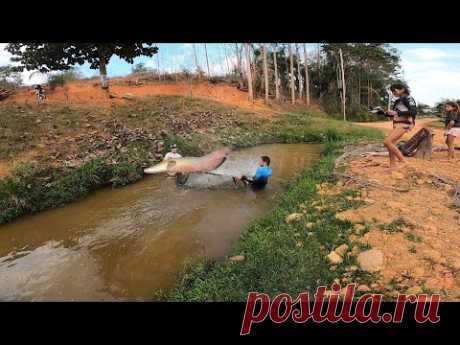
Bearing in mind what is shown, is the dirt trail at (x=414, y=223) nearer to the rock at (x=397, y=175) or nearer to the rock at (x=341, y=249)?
the rock at (x=397, y=175)

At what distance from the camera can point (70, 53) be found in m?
15.6

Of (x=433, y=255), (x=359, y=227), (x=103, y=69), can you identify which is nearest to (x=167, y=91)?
(x=103, y=69)

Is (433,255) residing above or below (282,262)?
above

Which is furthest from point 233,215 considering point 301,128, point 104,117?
Result: point 301,128

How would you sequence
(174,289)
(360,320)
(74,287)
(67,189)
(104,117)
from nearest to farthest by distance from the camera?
1. (360,320)
2. (174,289)
3. (74,287)
4. (67,189)
5. (104,117)

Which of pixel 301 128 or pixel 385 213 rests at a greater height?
pixel 385 213

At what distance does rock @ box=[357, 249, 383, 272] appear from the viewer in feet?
12.0

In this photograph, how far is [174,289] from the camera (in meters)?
4.41

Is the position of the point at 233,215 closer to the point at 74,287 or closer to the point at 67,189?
the point at 74,287

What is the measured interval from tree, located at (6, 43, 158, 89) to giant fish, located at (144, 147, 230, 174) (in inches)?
436

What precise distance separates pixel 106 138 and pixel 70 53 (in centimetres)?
709

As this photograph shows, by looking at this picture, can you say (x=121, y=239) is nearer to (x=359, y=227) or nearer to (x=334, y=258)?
(x=334, y=258)

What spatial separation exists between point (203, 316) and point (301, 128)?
16017 mm

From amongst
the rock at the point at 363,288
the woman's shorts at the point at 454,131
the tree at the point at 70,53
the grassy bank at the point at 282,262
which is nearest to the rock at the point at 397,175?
the grassy bank at the point at 282,262
